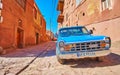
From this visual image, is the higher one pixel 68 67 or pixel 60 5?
pixel 60 5

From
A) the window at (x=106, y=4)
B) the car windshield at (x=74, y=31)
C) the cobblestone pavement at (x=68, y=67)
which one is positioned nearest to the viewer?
the cobblestone pavement at (x=68, y=67)

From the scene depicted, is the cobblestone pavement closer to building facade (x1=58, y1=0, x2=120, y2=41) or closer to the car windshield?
the car windshield

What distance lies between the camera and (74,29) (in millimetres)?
7551

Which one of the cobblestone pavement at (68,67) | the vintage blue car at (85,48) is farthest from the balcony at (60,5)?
the vintage blue car at (85,48)

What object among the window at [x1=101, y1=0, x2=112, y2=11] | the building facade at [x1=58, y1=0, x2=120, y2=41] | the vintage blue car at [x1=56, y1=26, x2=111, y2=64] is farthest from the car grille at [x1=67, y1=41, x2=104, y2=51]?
the window at [x1=101, y1=0, x2=112, y2=11]

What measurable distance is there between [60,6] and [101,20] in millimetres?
25614

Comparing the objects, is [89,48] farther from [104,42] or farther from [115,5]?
[115,5]

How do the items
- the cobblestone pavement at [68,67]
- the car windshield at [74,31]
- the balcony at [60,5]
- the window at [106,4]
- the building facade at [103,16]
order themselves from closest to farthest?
1. the cobblestone pavement at [68,67]
2. the car windshield at [74,31]
3. the building facade at [103,16]
4. the window at [106,4]
5. the balcony at [60,5]

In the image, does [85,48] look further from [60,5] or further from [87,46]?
[60,5]

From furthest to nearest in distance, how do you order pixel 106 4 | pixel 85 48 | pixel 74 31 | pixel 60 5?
pixel 60 5, pixel 106 4, pixel 74 31, pixel 85 48

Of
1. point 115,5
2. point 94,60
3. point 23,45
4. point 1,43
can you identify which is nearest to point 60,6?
point 23,45

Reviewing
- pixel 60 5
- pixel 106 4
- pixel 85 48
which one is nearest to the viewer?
pixel 85 48

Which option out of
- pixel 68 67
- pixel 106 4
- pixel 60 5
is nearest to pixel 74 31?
pixel 68 67

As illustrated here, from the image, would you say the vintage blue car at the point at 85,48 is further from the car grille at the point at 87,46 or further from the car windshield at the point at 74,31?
the car windshield at the point at 74,31
